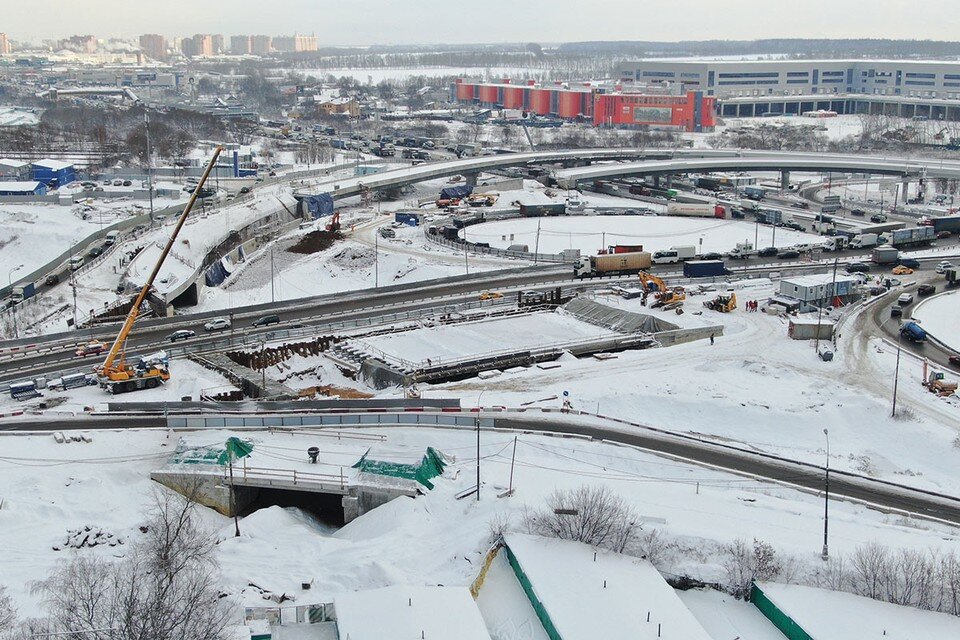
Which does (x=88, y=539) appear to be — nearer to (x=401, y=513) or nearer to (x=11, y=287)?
(x=401, y=513)

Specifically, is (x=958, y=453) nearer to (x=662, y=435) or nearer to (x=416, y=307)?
(x=662, y=435)

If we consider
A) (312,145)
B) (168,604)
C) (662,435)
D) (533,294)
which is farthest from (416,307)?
(312,145)

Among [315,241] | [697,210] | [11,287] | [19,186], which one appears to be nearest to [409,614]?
[11,287]

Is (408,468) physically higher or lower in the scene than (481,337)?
higher

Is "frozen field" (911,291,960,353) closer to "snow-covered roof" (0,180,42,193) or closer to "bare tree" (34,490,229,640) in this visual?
"bare tree" (34,490,229,640)

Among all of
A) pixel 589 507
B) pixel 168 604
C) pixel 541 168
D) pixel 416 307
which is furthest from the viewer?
pixel 541 168

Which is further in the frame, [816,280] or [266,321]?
[816,280]

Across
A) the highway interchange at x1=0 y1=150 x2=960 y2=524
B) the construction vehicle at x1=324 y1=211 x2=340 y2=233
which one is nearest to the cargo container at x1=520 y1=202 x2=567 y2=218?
the construction vehicle at x1=324 y1=211 x2=340 y2=233
